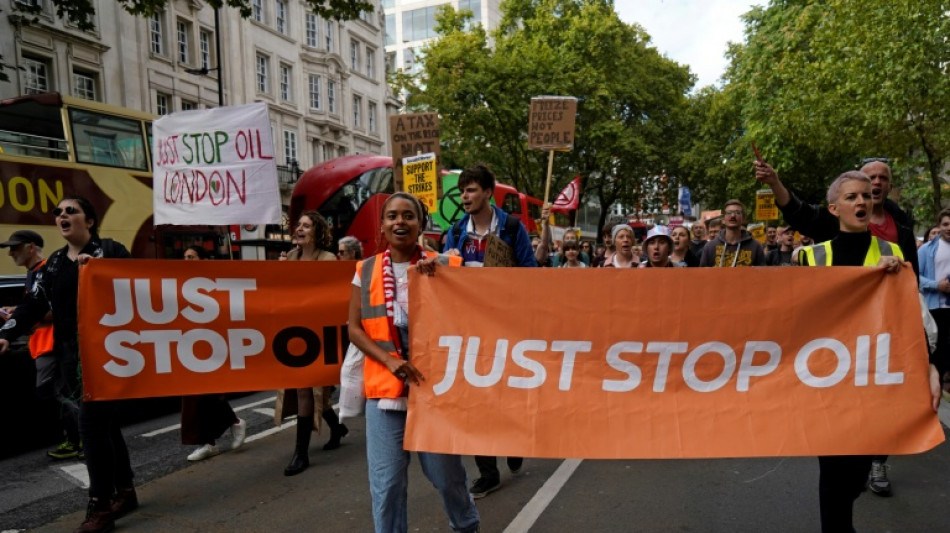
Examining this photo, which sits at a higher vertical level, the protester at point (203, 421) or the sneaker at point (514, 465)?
the protester at point (203, 421)

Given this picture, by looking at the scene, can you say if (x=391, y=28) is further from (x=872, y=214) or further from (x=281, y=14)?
(x=872, y=214)

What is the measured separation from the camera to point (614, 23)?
31250 mm

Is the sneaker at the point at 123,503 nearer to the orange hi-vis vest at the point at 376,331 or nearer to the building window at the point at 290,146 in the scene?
the orange hi-vis vest at the point at 376,331

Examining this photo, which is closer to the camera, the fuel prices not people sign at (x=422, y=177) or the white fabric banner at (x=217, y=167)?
the white fabric banner at (x=217, y=167)

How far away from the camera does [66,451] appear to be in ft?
20.3

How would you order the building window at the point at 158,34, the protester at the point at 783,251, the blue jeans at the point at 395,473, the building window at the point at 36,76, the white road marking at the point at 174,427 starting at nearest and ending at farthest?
the blue jeans at the point at 395,473
the white road marking at the point at 174,427
the protester at the point at 783,251
the building window at the point at 36,76
the building window at the point at 158,34

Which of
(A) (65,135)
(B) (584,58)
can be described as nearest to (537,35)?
(B) (584,58)

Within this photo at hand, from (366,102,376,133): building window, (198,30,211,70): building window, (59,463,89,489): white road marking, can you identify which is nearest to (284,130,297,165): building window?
(198,30,211,70): building window

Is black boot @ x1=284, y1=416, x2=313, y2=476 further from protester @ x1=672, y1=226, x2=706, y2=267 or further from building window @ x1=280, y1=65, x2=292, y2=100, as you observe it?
building window @ x1=280, y1=65, x2=292, y2=100

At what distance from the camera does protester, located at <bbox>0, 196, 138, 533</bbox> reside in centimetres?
413

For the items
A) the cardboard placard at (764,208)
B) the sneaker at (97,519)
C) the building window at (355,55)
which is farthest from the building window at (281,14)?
the sneaker at (97,519)

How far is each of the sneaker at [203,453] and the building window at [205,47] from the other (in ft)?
83.7

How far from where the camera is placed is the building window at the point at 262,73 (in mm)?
31562

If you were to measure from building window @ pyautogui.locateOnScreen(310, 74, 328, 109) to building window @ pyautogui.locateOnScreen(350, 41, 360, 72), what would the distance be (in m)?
3.97
